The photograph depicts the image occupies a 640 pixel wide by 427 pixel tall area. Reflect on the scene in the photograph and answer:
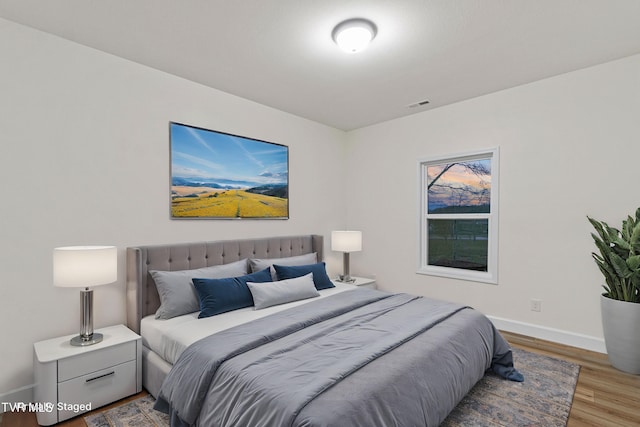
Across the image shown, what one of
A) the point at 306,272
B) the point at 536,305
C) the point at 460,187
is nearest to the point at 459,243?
the point at 460,187

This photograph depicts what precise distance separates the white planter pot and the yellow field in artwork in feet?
10.5

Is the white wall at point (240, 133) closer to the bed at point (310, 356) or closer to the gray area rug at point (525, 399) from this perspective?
the bed at point (310, 356)

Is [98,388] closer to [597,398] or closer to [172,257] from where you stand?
[172,257]

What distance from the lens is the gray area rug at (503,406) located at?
1.97 metres

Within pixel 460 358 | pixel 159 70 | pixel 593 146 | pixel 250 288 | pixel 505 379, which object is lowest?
pixel 505 379

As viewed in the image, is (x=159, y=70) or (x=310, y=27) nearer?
(x=310, y=27)

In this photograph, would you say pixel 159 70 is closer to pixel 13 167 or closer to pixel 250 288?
pixel 13 167

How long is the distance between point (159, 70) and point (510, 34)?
2871mm

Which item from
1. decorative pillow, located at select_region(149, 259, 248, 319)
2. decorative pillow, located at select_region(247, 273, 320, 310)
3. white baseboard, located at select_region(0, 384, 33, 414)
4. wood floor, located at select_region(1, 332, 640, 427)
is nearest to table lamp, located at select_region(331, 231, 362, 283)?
decorative pillow, located at select_region(247, 273, 320, 310)

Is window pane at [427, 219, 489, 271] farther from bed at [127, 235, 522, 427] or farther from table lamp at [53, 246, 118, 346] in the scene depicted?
table lamp at [53, 246, 118, 346]

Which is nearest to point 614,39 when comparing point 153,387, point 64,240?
point 153,387

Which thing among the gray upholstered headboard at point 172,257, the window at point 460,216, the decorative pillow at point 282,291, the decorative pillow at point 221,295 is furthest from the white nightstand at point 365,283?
the decorative pillow at point 221,295

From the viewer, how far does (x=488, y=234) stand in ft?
11.9

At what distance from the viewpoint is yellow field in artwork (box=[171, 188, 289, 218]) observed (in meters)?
3.07
